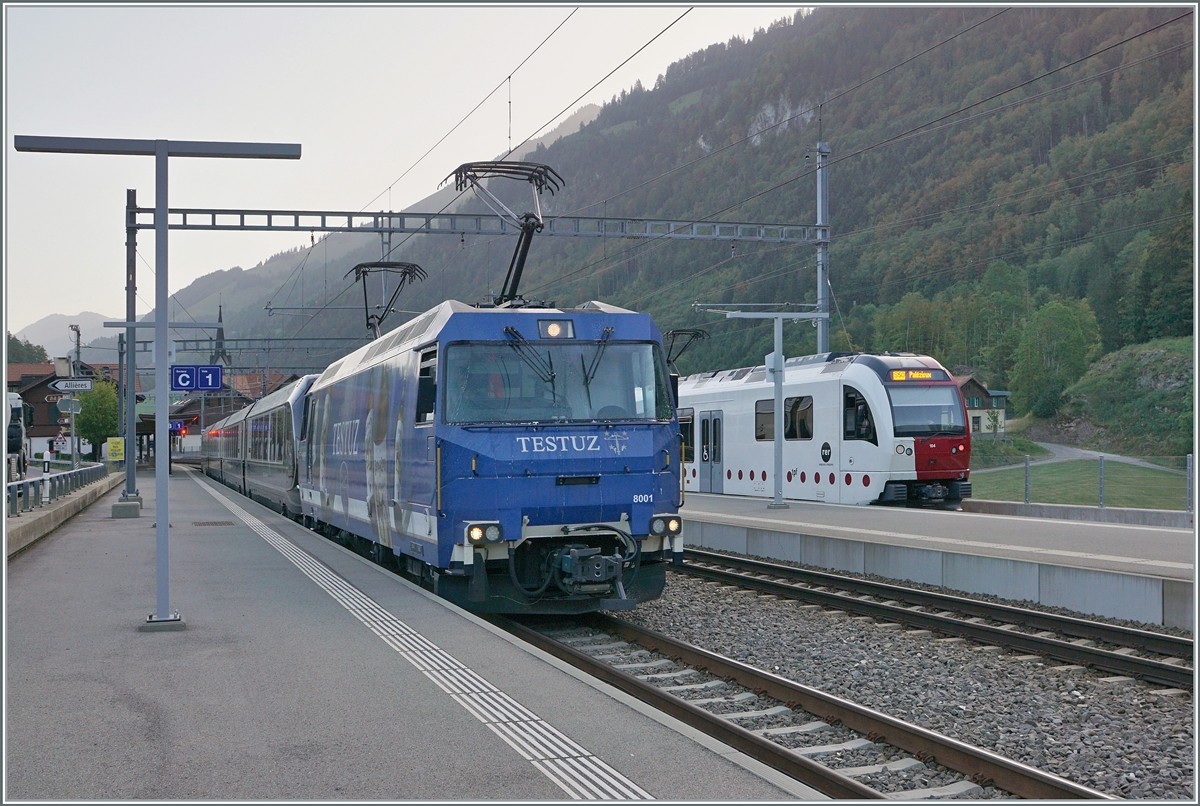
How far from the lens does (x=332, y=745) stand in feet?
18.6

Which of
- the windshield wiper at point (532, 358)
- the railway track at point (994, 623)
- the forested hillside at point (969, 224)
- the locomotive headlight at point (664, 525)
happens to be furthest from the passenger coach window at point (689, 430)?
the forested hillside at point (969, 224)

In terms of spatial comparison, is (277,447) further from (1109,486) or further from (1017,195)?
(1017,195)

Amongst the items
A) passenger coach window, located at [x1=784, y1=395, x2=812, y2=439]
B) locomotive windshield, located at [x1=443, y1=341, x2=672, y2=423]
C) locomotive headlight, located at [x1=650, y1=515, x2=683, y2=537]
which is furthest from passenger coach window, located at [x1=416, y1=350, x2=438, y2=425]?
passenger coach window, located at [x1=784, y1=395, x2=812, y2=439]

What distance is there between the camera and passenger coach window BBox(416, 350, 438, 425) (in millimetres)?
10219

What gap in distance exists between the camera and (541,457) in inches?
392

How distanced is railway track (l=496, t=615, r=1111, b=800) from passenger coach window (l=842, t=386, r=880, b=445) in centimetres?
1368

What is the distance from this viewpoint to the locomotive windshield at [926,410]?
21984 millimetres

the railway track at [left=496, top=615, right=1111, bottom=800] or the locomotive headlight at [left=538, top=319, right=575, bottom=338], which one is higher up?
the locomotive headlight at [left=538, top=319, right=575, bottom=338]

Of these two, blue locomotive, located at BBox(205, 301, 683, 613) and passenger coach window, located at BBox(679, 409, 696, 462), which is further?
passenger coach window, located at BBox(679, 409, 696, 462)

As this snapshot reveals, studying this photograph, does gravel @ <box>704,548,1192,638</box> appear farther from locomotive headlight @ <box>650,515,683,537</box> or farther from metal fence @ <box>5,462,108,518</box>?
metal fence @ <box>5,462,108,518</box>

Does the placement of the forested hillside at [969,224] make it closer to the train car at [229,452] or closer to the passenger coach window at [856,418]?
the train car at [229,452]

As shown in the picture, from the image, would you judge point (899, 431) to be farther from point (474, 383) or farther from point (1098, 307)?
point (1098, 307)

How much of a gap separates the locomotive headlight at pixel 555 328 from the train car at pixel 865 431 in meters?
13.0

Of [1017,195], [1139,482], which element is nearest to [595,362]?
[1139,482]
